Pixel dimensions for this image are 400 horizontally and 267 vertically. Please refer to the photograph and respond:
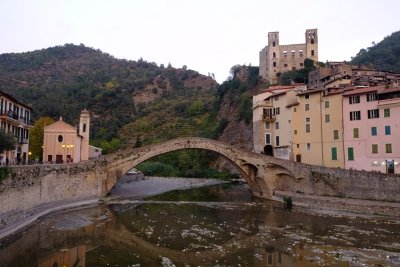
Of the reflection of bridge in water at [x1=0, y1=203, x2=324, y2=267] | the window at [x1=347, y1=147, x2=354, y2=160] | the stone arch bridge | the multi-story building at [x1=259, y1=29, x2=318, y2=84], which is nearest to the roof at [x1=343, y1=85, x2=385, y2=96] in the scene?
the window at [x1=347, y1=147, x2=354, y2=160]

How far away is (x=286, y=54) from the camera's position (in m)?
62.1

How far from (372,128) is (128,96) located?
248ft

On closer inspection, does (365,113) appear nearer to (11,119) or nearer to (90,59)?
(11,119)

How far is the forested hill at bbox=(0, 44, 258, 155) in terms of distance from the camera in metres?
67.2

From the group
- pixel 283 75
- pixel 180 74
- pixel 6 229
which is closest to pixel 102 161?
pixel 6 229

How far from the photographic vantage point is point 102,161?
2931 centimetres

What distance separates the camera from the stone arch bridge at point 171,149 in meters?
21.6

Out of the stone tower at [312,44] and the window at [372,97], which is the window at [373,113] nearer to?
the window at [372,97]

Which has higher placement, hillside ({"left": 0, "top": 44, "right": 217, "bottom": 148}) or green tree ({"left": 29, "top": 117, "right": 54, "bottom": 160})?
hillside ({"left": 0, "top": 44, "right": 217, "bottom": 148})

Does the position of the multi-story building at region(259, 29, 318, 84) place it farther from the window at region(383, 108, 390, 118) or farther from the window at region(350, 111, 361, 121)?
the window at region(383, 108, 390, 118)

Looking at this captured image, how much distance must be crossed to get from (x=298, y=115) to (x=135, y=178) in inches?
1064

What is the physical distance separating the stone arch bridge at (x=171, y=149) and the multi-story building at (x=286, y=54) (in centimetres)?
3153

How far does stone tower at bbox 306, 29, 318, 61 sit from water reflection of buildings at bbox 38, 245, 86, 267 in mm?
54996

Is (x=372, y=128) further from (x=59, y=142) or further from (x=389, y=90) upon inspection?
(x=59, y=142)
